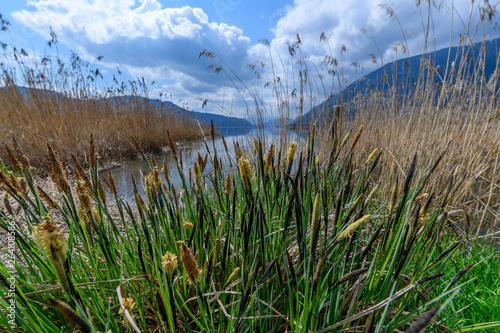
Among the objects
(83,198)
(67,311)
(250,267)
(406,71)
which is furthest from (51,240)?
(406,71)

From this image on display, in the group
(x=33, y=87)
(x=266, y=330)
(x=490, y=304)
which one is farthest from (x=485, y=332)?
(x=33, y=87)

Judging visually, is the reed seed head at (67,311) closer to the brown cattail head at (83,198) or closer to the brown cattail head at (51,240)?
the brown cattail head at (51,240)

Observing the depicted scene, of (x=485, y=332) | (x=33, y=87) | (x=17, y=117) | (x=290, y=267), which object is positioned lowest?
(x=485, y=332)

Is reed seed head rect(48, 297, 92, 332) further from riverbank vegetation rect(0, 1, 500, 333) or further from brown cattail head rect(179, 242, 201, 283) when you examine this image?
brown cattail head rect(179, 242, 201, 283)

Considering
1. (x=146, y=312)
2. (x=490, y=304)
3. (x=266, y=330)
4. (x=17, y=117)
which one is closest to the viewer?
(x=266, y=330)

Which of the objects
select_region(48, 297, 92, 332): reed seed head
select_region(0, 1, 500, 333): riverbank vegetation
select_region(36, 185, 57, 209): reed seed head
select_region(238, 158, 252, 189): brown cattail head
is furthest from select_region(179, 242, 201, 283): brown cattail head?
select_region(36, 185, 57, 209): reed seed head

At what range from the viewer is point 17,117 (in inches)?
166

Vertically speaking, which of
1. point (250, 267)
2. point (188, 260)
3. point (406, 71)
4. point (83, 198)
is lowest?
point (250, 267)

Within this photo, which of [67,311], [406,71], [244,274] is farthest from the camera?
[406,71]

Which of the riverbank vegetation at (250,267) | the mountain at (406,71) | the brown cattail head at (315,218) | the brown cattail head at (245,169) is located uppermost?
the mountain at (406,71)

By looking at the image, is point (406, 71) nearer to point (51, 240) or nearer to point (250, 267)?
point (250, 267)

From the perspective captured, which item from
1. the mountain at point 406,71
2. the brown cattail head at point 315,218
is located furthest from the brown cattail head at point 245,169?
the mountain at point 406,71

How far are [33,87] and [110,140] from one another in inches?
66.7

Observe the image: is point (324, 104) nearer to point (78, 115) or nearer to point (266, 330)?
point (266, 330)
